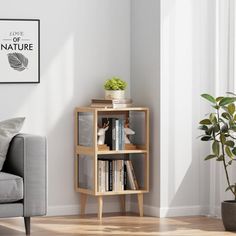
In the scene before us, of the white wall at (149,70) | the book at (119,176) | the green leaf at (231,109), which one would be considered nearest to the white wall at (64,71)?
the white wall at (149,70)

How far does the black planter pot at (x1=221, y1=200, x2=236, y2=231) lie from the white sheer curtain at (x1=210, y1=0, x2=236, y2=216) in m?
0.48

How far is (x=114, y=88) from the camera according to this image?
6227 mm

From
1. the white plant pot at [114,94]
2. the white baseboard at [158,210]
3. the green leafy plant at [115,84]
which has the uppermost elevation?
the green leafy plant at [115,84]

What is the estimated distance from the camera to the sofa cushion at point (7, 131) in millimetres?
5559

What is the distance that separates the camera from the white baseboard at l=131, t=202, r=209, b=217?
247 inches

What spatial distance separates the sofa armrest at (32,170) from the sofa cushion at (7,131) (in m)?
0.11

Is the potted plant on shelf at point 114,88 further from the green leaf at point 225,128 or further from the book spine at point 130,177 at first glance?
the green leaf at point 225,128

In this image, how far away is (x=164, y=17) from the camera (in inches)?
244

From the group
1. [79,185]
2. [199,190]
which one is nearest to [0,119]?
[79,185]

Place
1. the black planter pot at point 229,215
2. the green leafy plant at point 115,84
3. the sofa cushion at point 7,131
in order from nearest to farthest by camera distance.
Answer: the sofa cushion at point 7,131 → the black planter pot at point 229,215 → the green leafy plant at point 115,84

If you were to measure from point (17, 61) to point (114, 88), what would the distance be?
0.82m

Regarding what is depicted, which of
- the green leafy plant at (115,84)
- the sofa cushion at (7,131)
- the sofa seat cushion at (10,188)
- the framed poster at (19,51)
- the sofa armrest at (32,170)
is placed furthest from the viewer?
the green leafy plant at (115,84)

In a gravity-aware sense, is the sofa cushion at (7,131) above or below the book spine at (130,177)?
above

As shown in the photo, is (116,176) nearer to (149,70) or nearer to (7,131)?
(149,70)
